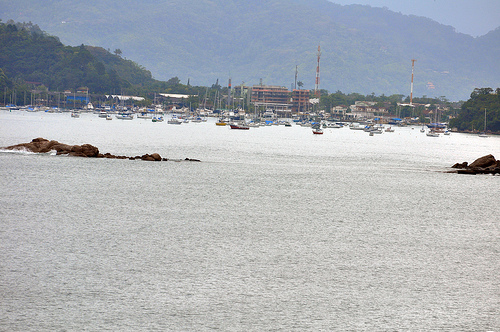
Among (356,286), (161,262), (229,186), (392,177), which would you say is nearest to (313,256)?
(356,286)

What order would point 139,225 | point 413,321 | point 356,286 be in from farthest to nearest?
point 139,225
point 356,286
point 413,321

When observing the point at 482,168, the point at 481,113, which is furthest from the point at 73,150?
the point at 481,113

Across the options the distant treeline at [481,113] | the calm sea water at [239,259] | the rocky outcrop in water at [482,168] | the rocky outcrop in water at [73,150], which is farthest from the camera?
the distant treeline at [481,113]

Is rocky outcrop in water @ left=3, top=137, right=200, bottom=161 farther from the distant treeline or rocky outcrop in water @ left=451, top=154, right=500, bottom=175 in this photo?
the distant treeline

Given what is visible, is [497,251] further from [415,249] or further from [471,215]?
[471,215]

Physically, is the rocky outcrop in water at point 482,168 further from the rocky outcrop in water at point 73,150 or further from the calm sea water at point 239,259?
the rocky outcrop in water at point 73,150

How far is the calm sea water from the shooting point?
9344 mm

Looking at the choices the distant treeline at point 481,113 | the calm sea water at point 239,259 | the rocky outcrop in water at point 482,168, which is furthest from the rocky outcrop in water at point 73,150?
the distant treeline at point 481,113

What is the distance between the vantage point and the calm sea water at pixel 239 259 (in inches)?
368

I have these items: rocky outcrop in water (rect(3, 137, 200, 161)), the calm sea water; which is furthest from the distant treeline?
A: the calm sea water

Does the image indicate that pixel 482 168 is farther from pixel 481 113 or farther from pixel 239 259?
pixel 481 113

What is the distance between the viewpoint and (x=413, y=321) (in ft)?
30.6

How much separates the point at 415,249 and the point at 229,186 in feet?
47.4

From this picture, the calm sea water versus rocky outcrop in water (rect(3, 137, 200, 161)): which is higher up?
rocky outcrop in water (rect(3, 137, 200, 161))
